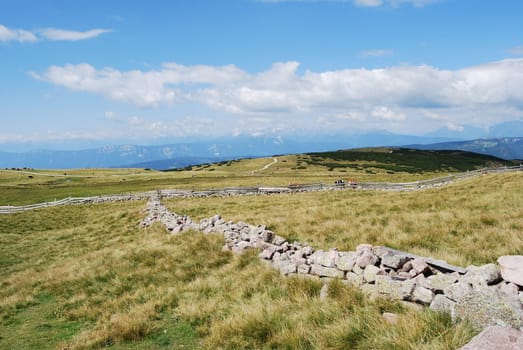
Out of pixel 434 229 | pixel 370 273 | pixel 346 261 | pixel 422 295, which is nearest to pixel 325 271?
pixel 346 261

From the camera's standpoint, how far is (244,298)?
9352 millimetres

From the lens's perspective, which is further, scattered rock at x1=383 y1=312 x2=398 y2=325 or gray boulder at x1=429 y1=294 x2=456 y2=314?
scattered rock at x1=383 y1=312 x2=398 y2=325

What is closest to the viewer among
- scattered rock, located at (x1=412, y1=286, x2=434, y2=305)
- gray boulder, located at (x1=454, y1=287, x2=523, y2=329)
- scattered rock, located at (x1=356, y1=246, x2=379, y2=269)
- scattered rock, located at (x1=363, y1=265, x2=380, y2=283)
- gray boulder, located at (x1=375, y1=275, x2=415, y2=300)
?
gray boulder, located at (x1=454, y1=287, x2=523, y2=329)

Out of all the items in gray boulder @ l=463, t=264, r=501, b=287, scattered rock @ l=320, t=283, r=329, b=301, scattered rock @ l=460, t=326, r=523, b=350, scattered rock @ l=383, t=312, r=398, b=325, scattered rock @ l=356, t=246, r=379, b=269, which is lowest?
scattered rock @ l=320, t=283, r=329, b=301

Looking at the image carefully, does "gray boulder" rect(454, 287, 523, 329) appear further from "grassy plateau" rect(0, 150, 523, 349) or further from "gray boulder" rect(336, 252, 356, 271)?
"gray boulder" rect(336, 252, 356, 271)

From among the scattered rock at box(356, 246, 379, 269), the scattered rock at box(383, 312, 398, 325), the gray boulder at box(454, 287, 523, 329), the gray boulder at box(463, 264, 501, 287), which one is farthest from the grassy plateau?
the gray boulder at box(463, 264, 501, 287)

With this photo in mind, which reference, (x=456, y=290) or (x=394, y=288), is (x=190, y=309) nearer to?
(x=394, y=288)

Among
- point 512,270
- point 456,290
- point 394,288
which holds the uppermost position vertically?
point 512,270

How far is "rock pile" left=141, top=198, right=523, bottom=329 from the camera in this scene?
554 centimetres

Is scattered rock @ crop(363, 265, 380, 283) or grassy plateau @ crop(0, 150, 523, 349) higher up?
scattered rock @ crop(363, 265, 380, 283)

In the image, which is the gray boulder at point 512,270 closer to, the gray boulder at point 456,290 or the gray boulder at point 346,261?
the gray boulder at point 456,290

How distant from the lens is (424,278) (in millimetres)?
7289

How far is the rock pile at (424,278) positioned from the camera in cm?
554

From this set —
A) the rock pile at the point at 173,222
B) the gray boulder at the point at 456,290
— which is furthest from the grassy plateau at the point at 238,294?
the rock pile at the point at 173,222
